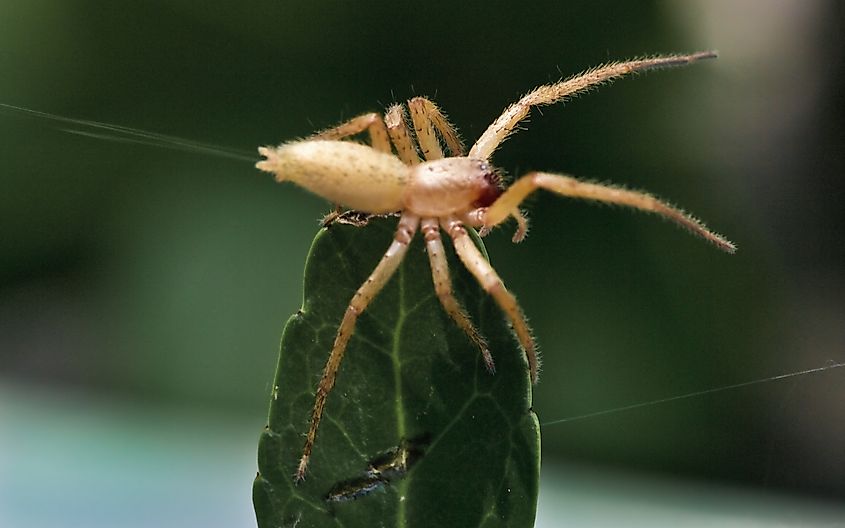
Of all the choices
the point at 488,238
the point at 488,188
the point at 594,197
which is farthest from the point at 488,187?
the point at 488,238

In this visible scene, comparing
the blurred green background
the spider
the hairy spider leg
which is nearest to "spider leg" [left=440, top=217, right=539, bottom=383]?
the spider

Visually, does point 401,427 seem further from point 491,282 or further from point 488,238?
point 488,238

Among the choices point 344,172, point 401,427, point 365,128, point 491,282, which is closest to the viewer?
point 401,427

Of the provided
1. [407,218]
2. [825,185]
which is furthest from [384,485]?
[825,185]

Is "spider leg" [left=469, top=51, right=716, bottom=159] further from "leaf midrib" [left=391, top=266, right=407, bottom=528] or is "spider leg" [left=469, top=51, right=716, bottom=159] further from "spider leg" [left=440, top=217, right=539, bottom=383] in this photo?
"leaf midrib" [left=391, top=266, right=407, bottom=528]

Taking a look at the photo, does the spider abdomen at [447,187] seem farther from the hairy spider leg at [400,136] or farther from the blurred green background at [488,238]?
the blurred green background at [488,238]

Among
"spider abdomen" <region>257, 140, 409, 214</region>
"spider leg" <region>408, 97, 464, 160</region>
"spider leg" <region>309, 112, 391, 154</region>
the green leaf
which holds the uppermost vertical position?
"spider leg" <region>408, 97, 464, 160</region>

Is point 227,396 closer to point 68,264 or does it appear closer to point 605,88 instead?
point 68,264
